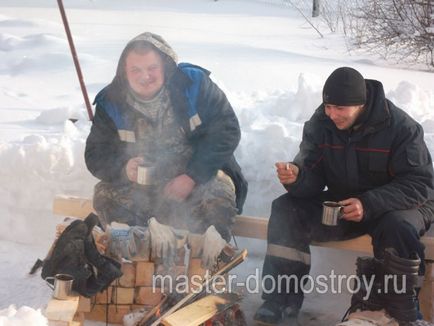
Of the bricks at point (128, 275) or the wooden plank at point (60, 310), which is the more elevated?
the wooden plank at point (60, 310)

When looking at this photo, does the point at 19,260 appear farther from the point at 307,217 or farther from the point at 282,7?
the point at 282,7

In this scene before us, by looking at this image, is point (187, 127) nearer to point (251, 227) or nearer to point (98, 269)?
point (251, 227)

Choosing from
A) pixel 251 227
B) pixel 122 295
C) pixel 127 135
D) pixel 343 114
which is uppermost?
pixel 343 114

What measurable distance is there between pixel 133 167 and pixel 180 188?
31cm

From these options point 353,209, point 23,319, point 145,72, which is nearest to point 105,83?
point 145,72

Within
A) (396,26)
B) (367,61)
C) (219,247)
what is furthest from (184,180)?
(396,26)

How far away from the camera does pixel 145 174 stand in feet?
13.1

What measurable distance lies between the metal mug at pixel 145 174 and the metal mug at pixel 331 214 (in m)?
1.02

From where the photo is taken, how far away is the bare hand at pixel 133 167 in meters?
4.11

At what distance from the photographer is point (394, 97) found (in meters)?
5.95

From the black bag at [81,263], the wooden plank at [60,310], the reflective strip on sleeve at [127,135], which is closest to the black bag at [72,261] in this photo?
the black bag at [81,263]

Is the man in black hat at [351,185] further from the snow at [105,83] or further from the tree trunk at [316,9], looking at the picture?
the tree trunk at [316,9]

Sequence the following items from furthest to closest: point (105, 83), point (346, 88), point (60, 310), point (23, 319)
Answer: point (105, 83)
point (346, 88)
point (60, 310)
point (23, 319)

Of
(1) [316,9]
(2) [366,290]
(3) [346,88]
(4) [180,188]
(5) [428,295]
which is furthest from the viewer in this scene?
(1) [316,9]
